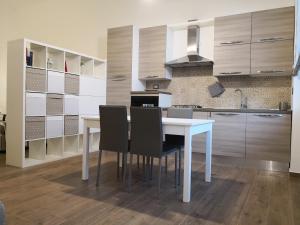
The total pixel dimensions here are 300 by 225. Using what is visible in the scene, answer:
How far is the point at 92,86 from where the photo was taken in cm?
450

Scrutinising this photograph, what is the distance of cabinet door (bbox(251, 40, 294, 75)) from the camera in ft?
11.5

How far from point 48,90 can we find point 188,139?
7.81 ft

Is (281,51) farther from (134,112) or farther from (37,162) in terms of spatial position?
(37,162)

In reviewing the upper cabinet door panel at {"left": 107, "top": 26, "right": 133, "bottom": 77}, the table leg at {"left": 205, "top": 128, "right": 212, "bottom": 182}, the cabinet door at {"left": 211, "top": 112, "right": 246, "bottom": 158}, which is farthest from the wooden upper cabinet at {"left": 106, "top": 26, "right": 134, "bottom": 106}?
the table leg at {"left": 205, "top": 128, "right": 212, "bottom": 182}

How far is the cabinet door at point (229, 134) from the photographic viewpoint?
3.67 m

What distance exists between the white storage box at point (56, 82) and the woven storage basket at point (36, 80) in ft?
0.33

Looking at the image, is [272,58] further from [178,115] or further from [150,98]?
[150,98]

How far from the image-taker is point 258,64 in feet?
12.2

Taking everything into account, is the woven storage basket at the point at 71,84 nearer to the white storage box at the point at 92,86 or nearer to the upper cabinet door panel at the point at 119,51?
the white storage box at the point at 92,86

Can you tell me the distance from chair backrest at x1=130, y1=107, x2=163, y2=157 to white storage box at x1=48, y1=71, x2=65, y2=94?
71.1 inches

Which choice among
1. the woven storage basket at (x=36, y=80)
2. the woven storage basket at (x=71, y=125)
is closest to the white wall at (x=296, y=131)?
the woven storage basket at (x=71, y=125)

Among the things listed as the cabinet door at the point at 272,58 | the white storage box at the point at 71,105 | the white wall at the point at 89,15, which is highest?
the white wall at the point at 89,15

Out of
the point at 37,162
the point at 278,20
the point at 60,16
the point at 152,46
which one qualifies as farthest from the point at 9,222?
the point at 60,16

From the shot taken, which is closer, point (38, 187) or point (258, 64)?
point (38, 187)
